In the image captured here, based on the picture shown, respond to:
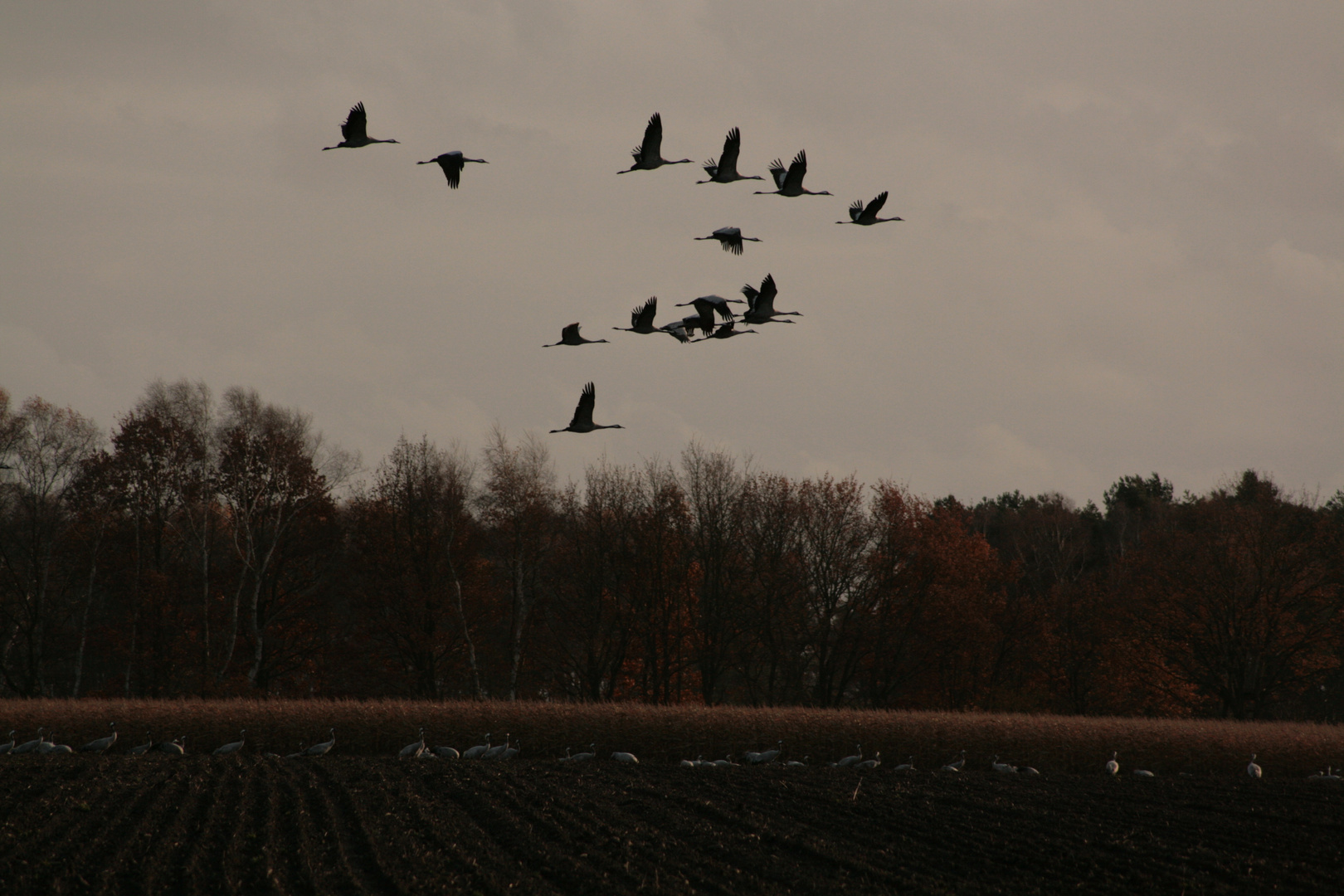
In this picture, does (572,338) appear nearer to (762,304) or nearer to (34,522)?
(762,304)

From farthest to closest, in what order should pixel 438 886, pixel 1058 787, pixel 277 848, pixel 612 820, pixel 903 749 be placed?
pixel 903 749 < pixel 1058 787 < pixel 612 820 < pixel 277 848 < pixel 438 886

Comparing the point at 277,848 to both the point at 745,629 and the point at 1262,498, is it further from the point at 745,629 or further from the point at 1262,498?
the point at 1262,498

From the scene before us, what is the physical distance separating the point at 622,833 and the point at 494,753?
11.1 m

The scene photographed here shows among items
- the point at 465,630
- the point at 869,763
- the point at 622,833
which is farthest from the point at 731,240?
the point at 465,630

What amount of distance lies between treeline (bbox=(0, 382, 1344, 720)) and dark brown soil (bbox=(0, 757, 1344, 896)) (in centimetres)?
1820

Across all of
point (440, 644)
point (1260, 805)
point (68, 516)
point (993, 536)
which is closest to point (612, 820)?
point (1260, 805)

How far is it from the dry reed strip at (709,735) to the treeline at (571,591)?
1134 centimetres

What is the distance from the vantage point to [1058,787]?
21688 mm

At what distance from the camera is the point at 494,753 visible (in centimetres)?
2528

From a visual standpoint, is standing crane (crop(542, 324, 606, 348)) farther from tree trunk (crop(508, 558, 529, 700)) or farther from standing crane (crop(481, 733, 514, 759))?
tree trunk (crop(508, 558, 529, 700))

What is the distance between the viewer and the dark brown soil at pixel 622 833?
476 inches

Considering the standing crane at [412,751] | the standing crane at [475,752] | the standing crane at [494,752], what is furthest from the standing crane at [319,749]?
the standing crane at [494,752]

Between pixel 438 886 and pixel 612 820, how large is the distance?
16.0 feet

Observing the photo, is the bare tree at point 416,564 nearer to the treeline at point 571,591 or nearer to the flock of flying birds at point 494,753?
the treeline at point 571,591
